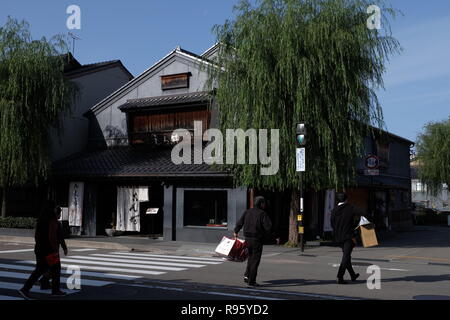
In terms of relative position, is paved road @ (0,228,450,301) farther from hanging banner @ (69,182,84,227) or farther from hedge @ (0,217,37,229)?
hanging banner @ (69,182,84,227)

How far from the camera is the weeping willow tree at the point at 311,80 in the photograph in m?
17.2

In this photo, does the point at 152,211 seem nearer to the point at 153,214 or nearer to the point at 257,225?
the point at 153,214

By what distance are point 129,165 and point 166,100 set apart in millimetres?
3722

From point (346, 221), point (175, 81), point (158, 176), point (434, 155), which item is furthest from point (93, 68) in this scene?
point (434, 155)

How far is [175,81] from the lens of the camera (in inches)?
952

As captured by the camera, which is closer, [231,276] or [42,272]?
[42,272]

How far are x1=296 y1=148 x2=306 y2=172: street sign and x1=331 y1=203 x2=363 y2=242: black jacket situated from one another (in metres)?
6.36

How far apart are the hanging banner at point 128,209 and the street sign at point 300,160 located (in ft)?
29.4

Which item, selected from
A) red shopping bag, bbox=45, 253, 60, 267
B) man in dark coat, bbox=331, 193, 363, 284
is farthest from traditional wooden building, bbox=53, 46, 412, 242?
red shopping bag, bbox=45, 253, 60, 267

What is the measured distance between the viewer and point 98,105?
2658 centimetres

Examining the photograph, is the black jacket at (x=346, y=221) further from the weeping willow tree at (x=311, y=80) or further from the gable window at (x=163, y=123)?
the gable window at (x=163, y=123)

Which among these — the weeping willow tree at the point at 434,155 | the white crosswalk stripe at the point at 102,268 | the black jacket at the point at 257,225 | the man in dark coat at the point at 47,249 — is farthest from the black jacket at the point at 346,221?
the weeping willow tree at the point at 434,155
